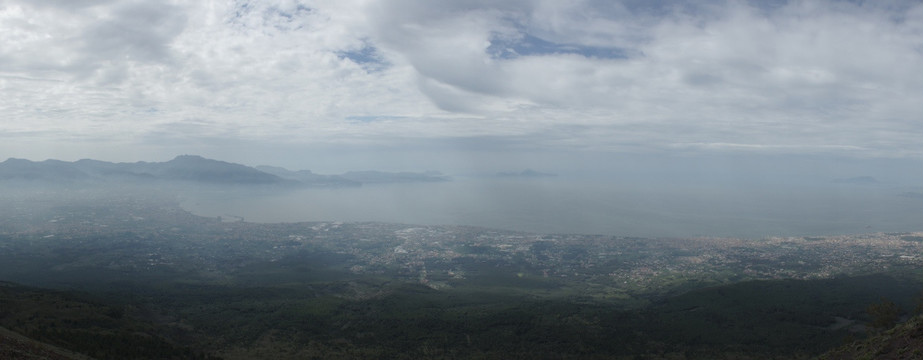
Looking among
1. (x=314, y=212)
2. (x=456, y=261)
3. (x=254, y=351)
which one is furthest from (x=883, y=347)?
(x=314, y=212)

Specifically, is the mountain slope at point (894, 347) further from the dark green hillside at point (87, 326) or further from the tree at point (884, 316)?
the dark green hillside at point (87, 326)

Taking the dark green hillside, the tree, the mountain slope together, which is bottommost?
the dark green hillside

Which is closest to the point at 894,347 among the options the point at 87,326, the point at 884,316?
the point at 884,316

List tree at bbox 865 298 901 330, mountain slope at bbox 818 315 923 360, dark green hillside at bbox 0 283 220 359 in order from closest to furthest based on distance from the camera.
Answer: mountain slope at bbox 818 315 923 360, dark green hillside at bbox 0 283 220 359, tree at bbox 865 298 901 330

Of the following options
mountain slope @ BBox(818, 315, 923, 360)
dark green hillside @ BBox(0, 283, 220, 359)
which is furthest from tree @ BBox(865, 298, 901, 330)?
dark green hillside @ BBox(0, 283, 220, 359)

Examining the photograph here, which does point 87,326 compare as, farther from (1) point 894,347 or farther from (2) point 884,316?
(2) point 884,316

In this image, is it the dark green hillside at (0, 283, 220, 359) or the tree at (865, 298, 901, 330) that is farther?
the tree at (865, 298, 901, 330)

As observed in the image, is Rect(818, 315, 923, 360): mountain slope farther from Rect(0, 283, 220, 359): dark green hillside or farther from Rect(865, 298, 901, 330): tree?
Rect(0, 283, 220, 359): dark green hillside

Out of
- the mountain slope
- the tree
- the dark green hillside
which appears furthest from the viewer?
the tree

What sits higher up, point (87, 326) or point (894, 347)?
point (894, 347)

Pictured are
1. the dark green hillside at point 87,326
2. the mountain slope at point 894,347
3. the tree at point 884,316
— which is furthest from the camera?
the tree at point 884,316

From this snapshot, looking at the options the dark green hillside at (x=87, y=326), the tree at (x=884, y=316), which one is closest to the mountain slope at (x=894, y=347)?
the tree at (x=884, y=316)
